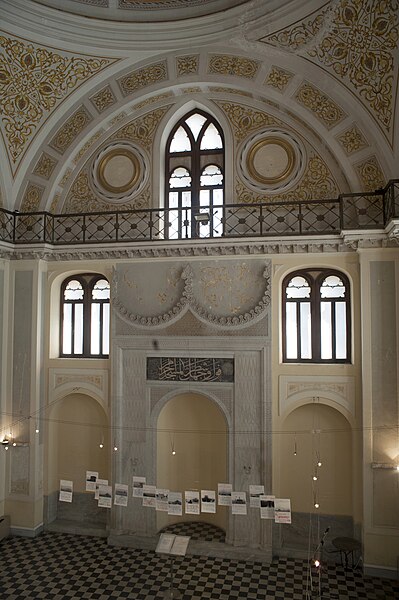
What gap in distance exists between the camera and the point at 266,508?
10477mm

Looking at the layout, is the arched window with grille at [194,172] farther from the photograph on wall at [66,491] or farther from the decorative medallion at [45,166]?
the photograph on wall at [66,491]

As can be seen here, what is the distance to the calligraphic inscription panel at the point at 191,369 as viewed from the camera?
38.5ft

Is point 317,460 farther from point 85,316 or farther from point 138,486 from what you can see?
point 85,316

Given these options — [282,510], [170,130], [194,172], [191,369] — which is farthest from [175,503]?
[170,130]

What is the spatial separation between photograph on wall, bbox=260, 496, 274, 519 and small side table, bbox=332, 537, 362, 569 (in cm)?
168

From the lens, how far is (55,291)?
13.2 m

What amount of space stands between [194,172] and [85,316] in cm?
476

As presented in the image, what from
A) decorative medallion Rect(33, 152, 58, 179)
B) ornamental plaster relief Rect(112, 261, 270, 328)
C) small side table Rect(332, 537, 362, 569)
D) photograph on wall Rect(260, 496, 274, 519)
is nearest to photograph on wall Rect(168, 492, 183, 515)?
photograph on wall Rect(260, 496, 274, 519)

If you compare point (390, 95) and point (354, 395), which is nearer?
point (390, 95)

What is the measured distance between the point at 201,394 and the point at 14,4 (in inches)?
370

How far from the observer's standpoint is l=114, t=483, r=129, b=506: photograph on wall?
11336 millimetres

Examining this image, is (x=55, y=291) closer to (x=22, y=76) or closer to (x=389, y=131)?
(x=22, y=76)

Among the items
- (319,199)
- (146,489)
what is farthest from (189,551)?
(319,199)

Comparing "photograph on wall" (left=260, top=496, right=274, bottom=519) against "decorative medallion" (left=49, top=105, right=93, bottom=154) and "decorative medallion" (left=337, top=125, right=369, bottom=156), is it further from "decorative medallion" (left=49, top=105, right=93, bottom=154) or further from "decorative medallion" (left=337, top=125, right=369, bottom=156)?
"decorative medallion" (left=49, top=105, right=93, bottom=154)
